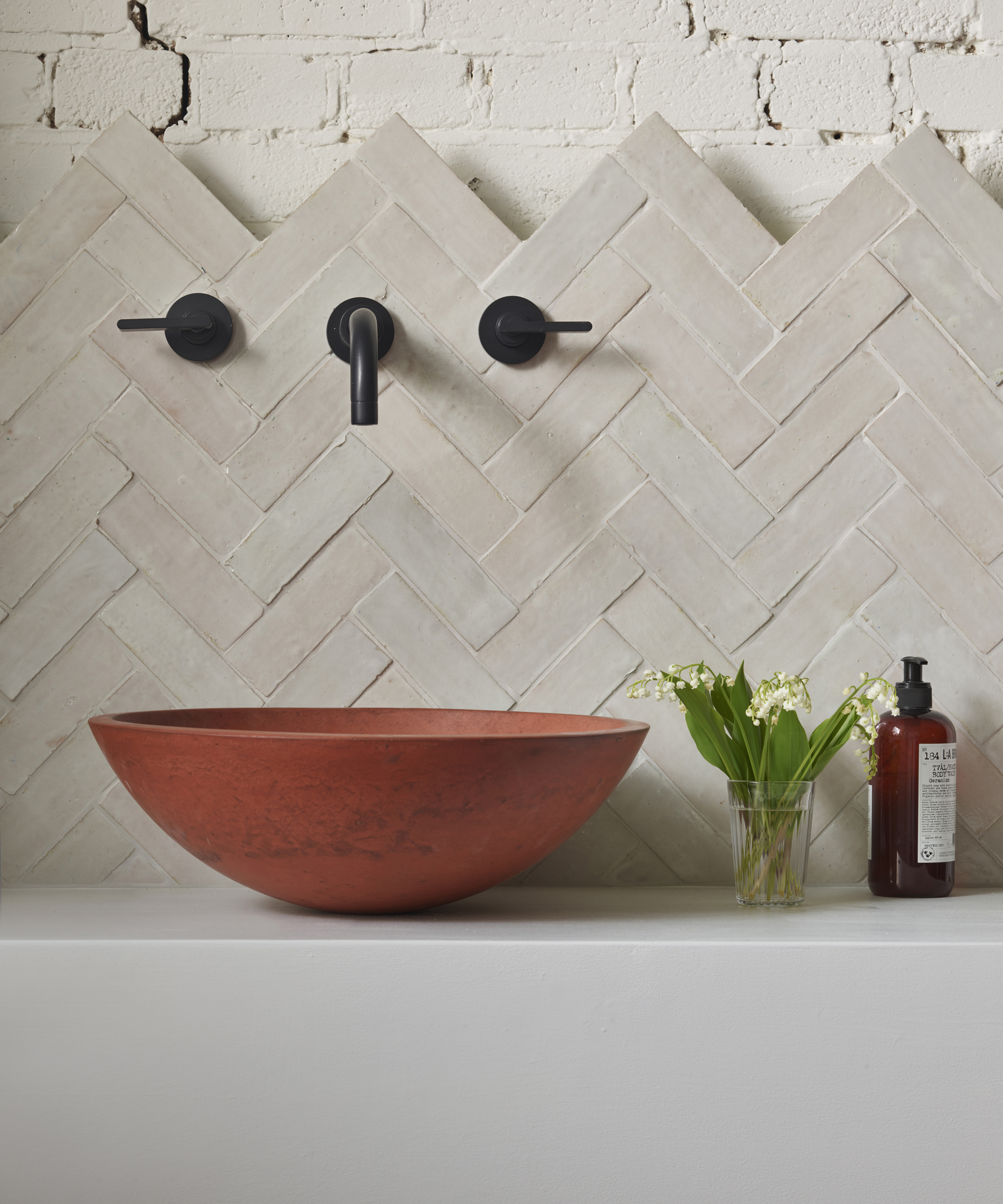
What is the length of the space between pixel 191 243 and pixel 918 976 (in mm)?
1010

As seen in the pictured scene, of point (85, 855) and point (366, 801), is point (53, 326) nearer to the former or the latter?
point (85, 855)

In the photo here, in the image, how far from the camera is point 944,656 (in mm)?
1085

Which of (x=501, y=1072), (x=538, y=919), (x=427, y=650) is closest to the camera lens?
(x=501, y=1072)

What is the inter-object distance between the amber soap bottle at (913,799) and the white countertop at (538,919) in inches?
0.9

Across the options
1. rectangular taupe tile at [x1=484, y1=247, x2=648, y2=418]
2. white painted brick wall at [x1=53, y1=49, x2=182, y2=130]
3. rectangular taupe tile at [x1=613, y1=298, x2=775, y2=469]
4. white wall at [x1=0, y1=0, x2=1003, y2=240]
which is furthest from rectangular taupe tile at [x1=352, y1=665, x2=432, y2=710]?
white painted brick wall at [x1=53, y1=49, x2=182, y2=130]

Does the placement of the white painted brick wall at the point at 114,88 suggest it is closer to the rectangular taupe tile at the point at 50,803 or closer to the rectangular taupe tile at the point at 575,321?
the rectangular taupe tile at the point at 575,321

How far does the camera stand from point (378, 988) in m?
0.75

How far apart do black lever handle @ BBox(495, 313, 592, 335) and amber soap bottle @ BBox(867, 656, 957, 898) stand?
1.57 ft

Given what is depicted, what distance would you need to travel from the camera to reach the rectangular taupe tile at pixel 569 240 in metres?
1.10

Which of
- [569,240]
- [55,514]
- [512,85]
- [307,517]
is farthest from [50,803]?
[512,85]

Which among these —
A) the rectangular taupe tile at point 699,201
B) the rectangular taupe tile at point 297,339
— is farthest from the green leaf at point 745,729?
the rectangular taupe tile at point 297,339

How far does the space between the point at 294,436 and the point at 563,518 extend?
31 centimetres

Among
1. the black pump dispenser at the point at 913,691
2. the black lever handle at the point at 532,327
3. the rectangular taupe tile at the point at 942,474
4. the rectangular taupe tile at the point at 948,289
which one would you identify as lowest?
the black pump dispenser at the point at 913,691

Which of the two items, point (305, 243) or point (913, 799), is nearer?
point (913, 799)
